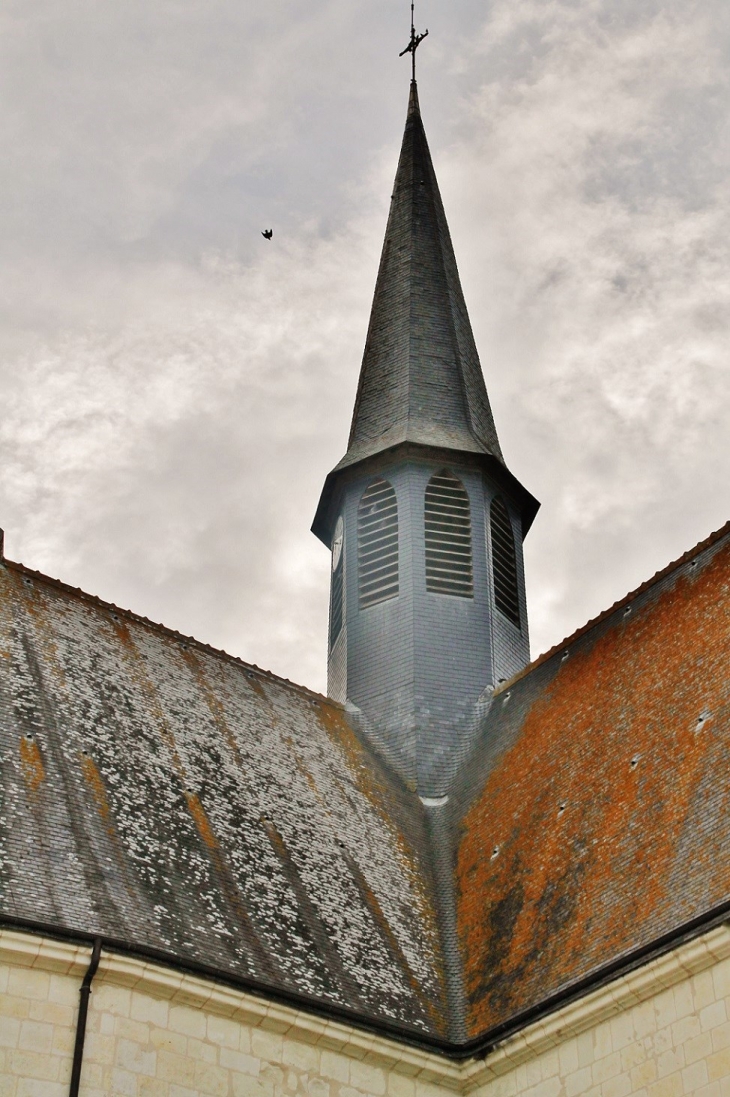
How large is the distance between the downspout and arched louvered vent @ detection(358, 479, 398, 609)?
10.3 m

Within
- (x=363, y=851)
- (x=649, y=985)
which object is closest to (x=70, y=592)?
(x=363, y=851)

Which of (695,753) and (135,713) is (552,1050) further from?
(135,713)

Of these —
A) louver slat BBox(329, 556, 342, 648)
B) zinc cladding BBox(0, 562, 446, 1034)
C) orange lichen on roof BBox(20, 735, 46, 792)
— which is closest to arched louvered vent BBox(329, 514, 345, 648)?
louver slat BBox(329, 556, 342, 648)

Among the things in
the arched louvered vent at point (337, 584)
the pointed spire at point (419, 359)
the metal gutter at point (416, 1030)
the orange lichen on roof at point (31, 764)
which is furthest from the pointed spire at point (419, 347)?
the metal gutter at point (416, 1030)

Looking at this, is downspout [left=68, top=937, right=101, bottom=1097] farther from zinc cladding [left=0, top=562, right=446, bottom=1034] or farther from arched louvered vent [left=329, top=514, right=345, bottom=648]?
arched louvered vent [left=329, top=514, right=345, bottom=648]

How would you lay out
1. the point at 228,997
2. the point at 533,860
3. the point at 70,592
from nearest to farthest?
the point at 228,997, the point at 533,860, the point at 70,592

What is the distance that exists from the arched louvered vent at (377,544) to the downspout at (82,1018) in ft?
33.8

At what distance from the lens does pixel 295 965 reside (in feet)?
53.1

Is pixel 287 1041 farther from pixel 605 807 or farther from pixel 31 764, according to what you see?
pixel 605 807

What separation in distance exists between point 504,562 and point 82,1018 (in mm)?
12472

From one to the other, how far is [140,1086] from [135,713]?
18.7 ft

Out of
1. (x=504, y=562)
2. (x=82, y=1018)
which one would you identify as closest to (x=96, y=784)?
(x=82, y=1018)

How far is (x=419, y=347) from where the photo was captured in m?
27.0

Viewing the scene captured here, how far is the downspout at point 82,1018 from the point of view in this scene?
44.7 feet
